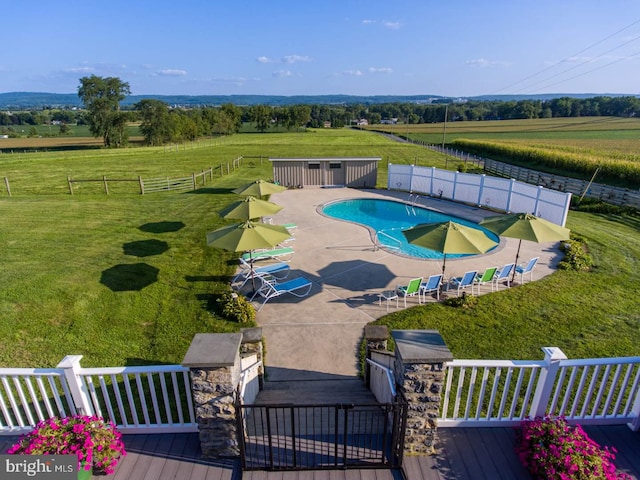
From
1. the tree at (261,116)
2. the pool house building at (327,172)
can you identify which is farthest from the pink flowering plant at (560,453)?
the tree at (261,116)

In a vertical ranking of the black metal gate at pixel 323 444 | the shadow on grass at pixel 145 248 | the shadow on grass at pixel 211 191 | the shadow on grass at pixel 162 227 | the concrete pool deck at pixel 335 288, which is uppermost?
the black metal gate at pixel 323 444

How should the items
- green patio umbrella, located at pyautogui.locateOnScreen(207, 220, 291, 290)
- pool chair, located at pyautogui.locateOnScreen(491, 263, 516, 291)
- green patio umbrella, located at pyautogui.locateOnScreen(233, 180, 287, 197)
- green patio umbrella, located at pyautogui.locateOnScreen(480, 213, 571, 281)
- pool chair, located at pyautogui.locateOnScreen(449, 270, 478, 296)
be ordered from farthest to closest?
green patio umbrella, located at pyautogui.locateOnScreen(233, 180, 287, 197) < pool chair, located at pyautogui.locateOnScreen(491, 263, 516, 291) < pool chair, located at pyautogui.locateOnScreen(449, 270, 478, 296) < green patio umbrella, located at pyautogui.locateOnScreen(480, 213, 571, 281) < green patio umbrella, located at pyautogui.locateOnScreen(207, 220, 291, 290)

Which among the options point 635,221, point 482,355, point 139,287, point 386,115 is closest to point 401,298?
point 482,355

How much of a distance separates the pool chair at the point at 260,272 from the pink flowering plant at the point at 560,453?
25.1ft

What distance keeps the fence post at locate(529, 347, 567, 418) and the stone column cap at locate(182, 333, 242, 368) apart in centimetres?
385

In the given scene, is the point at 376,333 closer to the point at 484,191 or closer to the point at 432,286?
the point at 432,286

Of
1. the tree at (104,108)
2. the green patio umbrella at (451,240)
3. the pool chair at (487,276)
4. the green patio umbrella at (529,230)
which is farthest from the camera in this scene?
the tree at (104,108)

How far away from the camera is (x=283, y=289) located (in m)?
10.2

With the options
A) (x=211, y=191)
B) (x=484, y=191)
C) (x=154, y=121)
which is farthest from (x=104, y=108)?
(x=484, y=191)

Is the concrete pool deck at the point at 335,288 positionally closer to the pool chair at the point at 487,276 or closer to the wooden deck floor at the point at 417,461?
the pool chair at the point at 487,276

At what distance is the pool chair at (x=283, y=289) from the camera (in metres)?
10.1

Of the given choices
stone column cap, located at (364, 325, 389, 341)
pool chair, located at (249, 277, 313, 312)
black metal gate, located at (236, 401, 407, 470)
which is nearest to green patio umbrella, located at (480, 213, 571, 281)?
pool chair, located at (249, 277, 313, 312)

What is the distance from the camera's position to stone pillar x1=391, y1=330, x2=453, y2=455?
4.26m

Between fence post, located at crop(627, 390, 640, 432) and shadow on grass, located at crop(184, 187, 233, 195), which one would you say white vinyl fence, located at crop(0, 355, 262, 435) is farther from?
shadow on grass, located at crop(184, 187, 233, 195)
